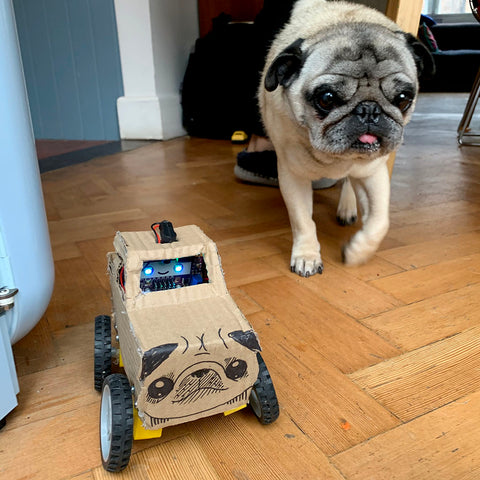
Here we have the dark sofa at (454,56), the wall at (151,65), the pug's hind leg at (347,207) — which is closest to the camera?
the pug's hind leg at (347,207)

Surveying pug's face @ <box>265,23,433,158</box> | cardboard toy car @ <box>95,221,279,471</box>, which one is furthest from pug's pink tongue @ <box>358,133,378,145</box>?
cardboard toy car @ <box>95,221,279,471</box>

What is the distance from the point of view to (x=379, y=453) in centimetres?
48

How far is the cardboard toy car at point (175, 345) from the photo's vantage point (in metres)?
0.42

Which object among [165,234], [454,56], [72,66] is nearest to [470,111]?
[72,66]

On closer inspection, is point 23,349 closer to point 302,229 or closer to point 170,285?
point 170,285

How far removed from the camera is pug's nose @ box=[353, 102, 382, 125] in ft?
2.45

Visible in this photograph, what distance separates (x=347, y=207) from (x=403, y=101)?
0.41 metres

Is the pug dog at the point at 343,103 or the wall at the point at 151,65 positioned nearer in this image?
the pug dog at the point at 343,103

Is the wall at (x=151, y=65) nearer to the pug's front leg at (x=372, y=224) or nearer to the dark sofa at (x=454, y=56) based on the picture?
the pug's front leg at (x=372, y=224)

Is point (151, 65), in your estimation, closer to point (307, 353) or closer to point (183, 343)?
point (307, 353)

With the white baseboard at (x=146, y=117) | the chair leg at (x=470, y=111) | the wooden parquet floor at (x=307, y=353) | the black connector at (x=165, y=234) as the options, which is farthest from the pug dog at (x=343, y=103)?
the chair leg at (x=470, y=111)

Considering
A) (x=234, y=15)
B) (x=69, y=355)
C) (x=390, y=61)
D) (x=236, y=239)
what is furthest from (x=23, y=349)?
(x=234, y=15)

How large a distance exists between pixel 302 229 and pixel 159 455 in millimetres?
579

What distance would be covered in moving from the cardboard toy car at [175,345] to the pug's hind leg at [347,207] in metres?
0.72
